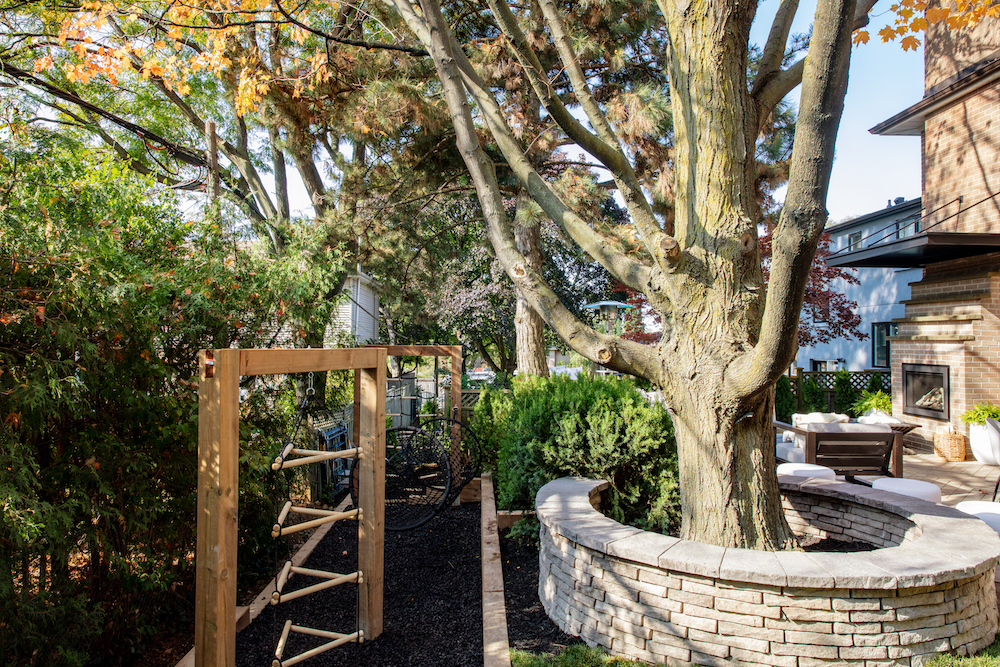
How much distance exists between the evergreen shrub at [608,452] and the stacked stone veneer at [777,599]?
3.83ft

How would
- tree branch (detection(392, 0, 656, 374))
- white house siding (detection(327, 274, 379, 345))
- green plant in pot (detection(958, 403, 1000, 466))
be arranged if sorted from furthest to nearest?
white house siding (detection(327, 274, 379, 345)) < green plant in pot (detection(958, 403, 1000, 466)) < tree branch (detection(392, 0, 656, 374))

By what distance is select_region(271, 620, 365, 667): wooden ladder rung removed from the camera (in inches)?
114

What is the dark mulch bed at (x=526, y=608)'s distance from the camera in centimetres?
314

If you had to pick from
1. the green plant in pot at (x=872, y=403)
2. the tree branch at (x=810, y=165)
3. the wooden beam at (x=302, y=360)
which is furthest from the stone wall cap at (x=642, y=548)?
the green plant in pot at (x=872, y=403)

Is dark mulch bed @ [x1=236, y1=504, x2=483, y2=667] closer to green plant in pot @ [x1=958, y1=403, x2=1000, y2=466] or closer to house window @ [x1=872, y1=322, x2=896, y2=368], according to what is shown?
green plant in pot @ [x1=958, y1=403, x2=1000, y2=466]

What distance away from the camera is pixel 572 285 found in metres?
17.5

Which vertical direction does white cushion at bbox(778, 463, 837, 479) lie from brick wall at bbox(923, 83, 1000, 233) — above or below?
below

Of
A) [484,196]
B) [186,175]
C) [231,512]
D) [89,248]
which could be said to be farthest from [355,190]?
[231,512]

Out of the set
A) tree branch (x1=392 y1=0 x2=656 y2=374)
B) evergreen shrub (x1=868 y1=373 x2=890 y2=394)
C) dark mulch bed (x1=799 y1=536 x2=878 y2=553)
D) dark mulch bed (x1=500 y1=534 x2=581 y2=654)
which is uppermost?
tree branch (x1=392 y1=0 x2=656 y2=374)

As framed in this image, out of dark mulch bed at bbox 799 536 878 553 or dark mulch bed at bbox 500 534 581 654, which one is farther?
dark mulch bed at bbox 799 536 878 553

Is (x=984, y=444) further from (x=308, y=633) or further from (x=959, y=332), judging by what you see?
(x=308, y=633)

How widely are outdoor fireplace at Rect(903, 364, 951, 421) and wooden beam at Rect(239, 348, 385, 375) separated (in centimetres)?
950

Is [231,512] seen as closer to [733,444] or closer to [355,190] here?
[733,444]

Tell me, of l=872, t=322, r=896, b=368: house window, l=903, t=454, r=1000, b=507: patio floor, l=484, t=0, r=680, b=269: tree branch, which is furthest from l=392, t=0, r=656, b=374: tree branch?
l=872, t=322, r=896, b=368: house window
